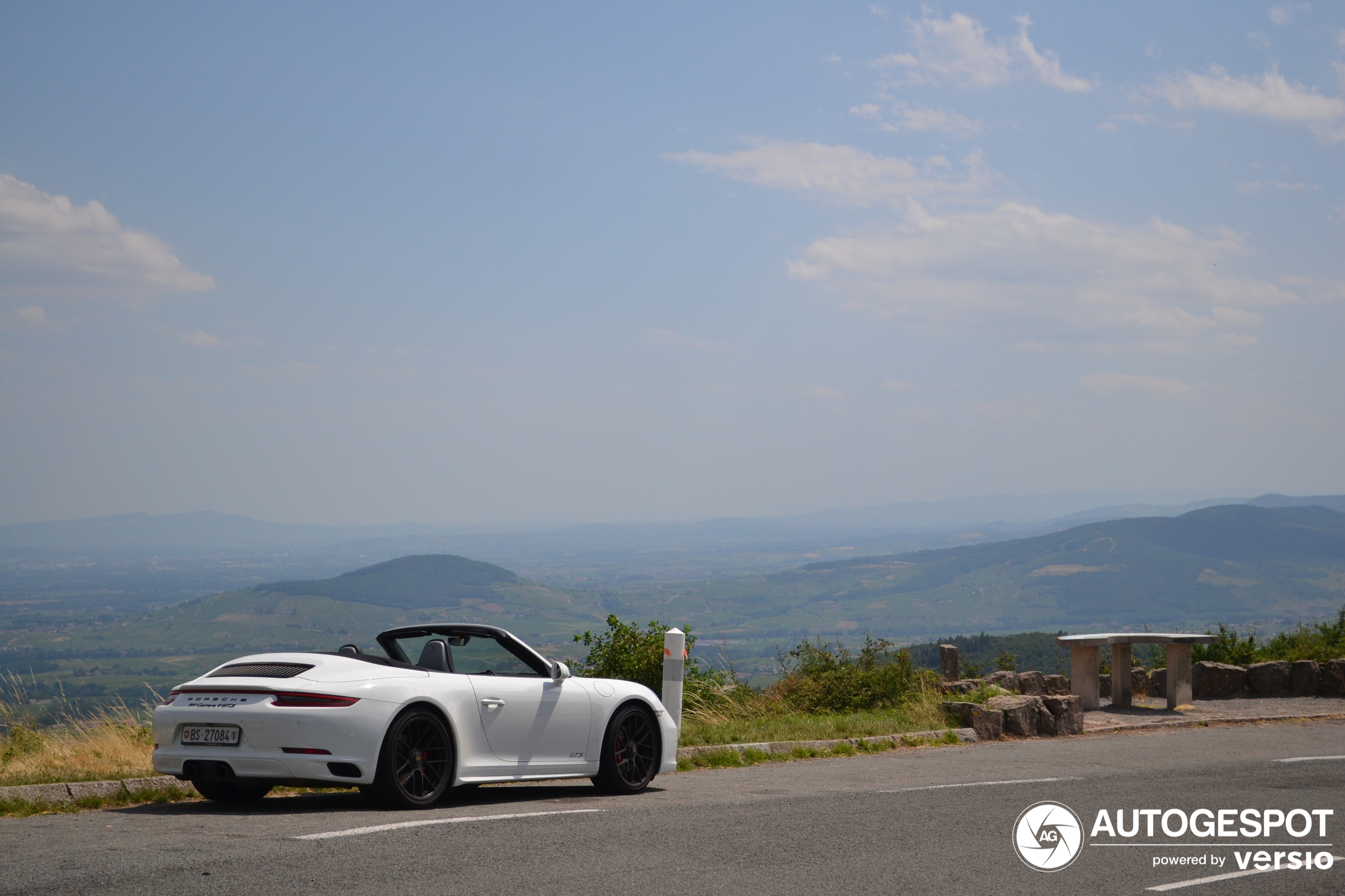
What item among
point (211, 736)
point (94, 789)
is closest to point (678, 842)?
point (211, 736)

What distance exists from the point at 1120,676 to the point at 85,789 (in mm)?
14167

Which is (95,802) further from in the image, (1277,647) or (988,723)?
(1277,647)

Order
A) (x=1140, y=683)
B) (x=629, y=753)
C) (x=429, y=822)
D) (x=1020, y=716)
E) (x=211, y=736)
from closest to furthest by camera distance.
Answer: (x=429, y=822)
(x=211, y=736)
(x=629, y=753)
(x=1020, y=716)
(x=1140, y=683)

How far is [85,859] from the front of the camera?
601 cm

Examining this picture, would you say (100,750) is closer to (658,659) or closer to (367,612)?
(658,659)

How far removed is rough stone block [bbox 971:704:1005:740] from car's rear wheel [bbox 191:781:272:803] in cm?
895

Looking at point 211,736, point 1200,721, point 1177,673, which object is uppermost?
point 211,736

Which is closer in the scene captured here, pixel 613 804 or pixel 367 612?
pixel 613 804

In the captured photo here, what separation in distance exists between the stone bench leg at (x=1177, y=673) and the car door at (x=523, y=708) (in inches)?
437

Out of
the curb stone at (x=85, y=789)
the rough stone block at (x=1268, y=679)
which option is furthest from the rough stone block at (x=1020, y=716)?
the curb stone at (x=85, y=789)

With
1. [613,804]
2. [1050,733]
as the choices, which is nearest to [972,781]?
[613,804]

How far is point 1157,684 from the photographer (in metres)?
19.3

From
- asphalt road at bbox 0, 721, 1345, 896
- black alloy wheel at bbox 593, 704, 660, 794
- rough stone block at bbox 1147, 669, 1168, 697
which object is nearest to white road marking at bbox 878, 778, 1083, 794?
asphalt road at bbox 0, 721, 1345, 896

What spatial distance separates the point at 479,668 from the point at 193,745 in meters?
2.04
